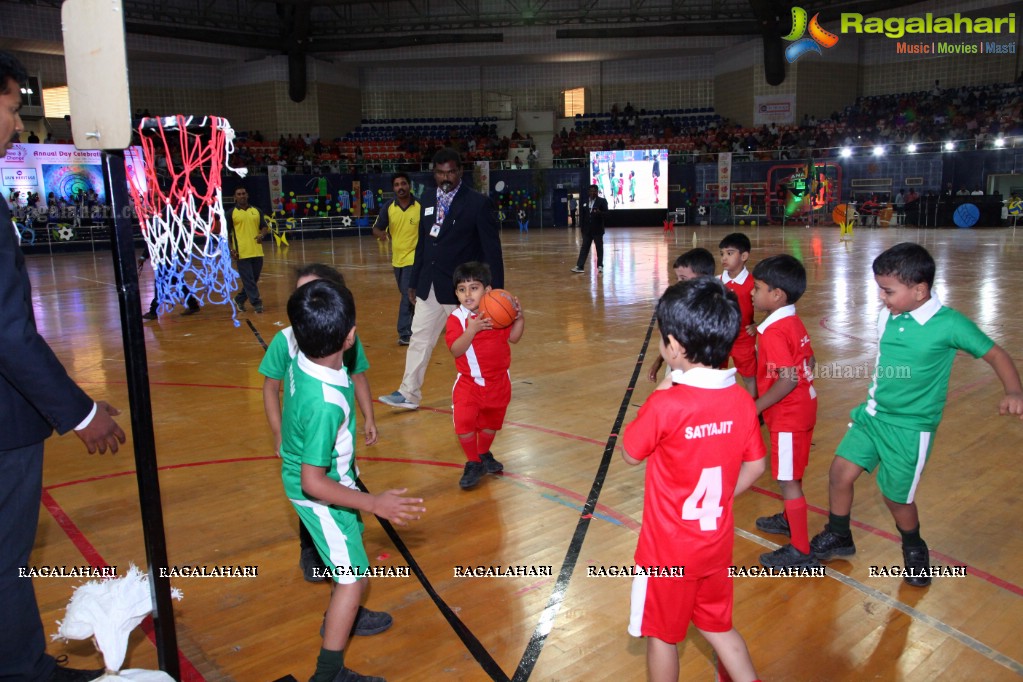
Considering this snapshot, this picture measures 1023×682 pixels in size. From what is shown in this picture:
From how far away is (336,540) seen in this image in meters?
2.37

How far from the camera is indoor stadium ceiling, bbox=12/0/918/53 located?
2739 centimetres

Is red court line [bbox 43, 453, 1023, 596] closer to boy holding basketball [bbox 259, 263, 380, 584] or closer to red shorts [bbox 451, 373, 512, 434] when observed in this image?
red shorts [bbox 451, 373, 512, 434]

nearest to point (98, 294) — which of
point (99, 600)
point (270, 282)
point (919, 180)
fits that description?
point (270, 282)

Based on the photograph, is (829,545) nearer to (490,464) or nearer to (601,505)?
(601,505)

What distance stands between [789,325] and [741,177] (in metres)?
26.1

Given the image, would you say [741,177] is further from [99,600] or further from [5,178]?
[99,600]

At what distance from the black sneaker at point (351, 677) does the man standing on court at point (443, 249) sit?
2776 mm

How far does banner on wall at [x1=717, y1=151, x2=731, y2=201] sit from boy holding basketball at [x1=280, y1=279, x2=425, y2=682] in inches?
1059

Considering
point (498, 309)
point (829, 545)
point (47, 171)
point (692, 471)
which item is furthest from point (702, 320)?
point (47, 171)

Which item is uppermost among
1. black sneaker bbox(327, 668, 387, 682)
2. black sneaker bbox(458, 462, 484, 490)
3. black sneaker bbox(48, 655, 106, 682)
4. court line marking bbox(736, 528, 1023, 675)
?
black sneaker bbox(458, 462, 484, 490)

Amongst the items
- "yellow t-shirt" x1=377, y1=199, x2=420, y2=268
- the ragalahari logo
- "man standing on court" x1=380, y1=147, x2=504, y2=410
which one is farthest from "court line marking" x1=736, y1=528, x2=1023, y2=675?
the ragalahari logo

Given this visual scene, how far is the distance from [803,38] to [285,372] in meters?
29.8

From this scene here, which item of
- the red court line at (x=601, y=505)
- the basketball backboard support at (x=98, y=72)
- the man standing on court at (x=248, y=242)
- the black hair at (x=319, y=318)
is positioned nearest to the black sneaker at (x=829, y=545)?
the red court line at (x=601, y=505)

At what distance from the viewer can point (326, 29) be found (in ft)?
96.5
